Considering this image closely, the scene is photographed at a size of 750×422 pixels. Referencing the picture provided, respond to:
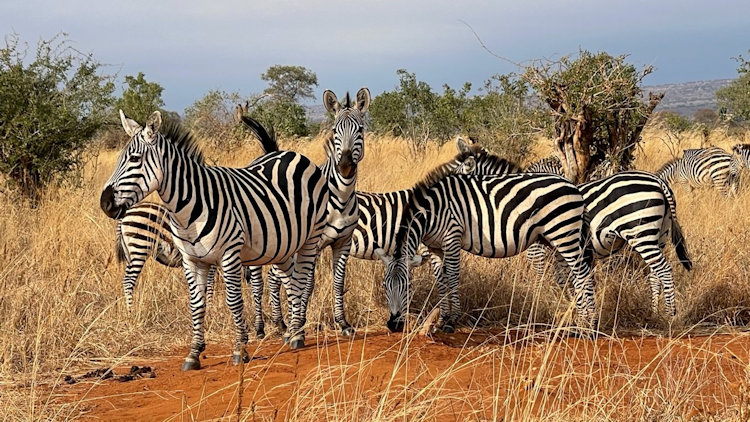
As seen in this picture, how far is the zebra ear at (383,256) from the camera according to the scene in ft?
23.5

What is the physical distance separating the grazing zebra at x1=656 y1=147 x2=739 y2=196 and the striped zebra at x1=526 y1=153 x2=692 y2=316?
23.8 feet

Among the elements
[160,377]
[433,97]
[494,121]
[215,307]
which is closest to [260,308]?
[215,307]

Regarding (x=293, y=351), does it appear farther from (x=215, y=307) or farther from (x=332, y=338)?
(x=215, y=307)

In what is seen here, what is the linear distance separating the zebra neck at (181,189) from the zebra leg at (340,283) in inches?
67.9

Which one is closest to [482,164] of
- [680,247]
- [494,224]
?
[494,224]

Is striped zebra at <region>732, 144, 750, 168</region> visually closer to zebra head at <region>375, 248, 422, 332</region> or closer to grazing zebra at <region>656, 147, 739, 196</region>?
grazing zebra at <region>656, 147, 739, 196</region>

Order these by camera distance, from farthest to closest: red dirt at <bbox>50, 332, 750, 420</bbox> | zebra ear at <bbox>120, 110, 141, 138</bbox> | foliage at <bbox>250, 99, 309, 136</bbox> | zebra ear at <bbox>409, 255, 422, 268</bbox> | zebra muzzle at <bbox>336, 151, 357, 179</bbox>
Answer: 1. foliage at <bbox>250, 99, 309, 136</bbox>
2. zebra ear at <bbox>409, 255, 422, 268</bbox>
3. zebra muzzle at <bbox>336, 151, 357, 179</bbox>
4. zebra ear at <bbox>120, 110, 141, 138</bbox>
5. red dirt at <bbox>50, 332, 750, 420</bbox>

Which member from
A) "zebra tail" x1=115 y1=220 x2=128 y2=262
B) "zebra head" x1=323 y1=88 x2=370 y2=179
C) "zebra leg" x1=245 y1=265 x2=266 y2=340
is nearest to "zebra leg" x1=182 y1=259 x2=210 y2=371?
"zebra leg" x1=245 y1=265 x2=266 y2=340

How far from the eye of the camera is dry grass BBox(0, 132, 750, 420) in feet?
15.0

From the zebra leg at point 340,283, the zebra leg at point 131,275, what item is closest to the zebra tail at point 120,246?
the zebra leg at point 131,275

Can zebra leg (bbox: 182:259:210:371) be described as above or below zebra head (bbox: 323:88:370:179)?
below

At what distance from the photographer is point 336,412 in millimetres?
4012

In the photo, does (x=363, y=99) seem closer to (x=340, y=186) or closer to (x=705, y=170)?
(x=340, y=186)

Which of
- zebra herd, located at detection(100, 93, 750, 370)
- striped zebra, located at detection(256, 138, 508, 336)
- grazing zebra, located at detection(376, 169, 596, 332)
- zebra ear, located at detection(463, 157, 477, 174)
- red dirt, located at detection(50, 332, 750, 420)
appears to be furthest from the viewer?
zebra ear, located at detection(463, 157, 477, 174)
